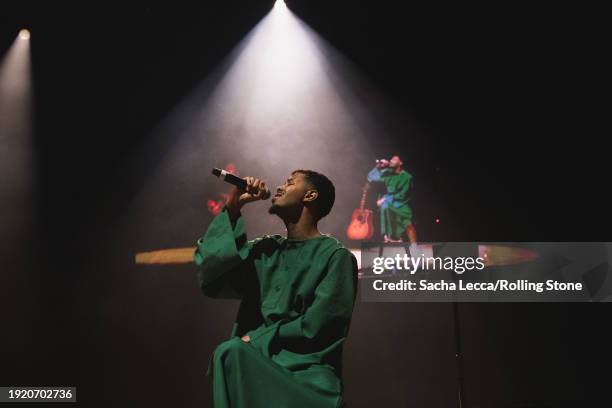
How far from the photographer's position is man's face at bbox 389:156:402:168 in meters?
3.83

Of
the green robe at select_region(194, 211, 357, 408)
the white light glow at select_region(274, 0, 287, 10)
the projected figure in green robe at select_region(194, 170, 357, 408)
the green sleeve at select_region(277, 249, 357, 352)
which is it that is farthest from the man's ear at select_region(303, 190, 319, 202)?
the white light glow at select_region(274, 0, 287, 10)

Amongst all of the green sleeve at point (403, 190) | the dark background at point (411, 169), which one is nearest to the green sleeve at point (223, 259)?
the dark background at point (411, 169)

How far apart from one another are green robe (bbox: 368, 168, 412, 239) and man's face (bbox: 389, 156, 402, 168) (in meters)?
0.04

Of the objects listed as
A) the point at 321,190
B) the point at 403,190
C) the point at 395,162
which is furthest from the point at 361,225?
the point at 321,190

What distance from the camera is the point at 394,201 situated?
3.75 m

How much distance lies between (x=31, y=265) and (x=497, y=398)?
3.32 m

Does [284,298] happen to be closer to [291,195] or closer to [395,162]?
[291,195]

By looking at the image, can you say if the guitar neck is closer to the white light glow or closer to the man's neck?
the white light glow

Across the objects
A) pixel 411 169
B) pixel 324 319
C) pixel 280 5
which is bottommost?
pixel 324 319

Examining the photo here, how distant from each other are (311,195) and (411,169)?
2091 mm

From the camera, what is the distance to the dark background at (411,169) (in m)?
3.49

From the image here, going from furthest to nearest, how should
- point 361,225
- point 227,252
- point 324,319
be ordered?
point 361,225 → point 227,252 → point 324,319

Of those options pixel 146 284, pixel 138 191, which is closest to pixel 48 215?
pixel 138 191

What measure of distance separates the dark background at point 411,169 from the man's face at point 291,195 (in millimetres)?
1922
